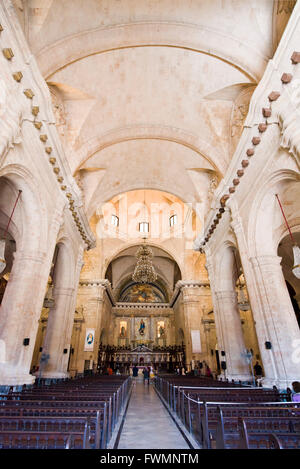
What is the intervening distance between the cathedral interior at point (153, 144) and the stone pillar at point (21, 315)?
0.10ft

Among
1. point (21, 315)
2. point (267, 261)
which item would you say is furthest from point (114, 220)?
point (267, 261)

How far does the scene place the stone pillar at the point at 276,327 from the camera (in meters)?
6.08

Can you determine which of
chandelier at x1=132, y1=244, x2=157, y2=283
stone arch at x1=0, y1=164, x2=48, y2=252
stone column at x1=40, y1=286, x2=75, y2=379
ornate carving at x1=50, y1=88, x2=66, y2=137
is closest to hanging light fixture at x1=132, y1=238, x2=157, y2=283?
chandelier at x1=132, y1=244, x2=157, y2=283

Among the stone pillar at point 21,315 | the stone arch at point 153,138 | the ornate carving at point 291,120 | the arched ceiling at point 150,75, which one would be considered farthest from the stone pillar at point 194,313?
the ornate carving at point 291,120

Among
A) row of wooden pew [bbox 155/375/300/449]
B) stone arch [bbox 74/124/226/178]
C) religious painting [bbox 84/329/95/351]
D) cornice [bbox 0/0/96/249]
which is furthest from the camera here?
religious painting [bbox 84/329/95/351]

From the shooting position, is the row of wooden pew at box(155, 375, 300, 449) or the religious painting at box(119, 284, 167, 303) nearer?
the row of wooden pew at box(155, 375, 300, 449)

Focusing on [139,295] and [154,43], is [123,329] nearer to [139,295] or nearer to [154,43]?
[139,295]

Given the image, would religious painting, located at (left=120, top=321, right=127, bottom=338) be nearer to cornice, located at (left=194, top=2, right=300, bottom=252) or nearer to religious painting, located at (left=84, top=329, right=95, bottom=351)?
A: religious painting, located at (left=84, top=329, right=95, bottom=351)

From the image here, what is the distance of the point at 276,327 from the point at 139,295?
24.2 m

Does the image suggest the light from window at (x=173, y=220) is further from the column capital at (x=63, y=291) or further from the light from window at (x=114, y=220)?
the column capital at (x=63, y=291)

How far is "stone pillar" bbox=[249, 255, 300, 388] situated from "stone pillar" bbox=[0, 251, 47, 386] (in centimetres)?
606

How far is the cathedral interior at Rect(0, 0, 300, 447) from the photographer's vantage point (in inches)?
235

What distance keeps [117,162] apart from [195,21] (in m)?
6.57
